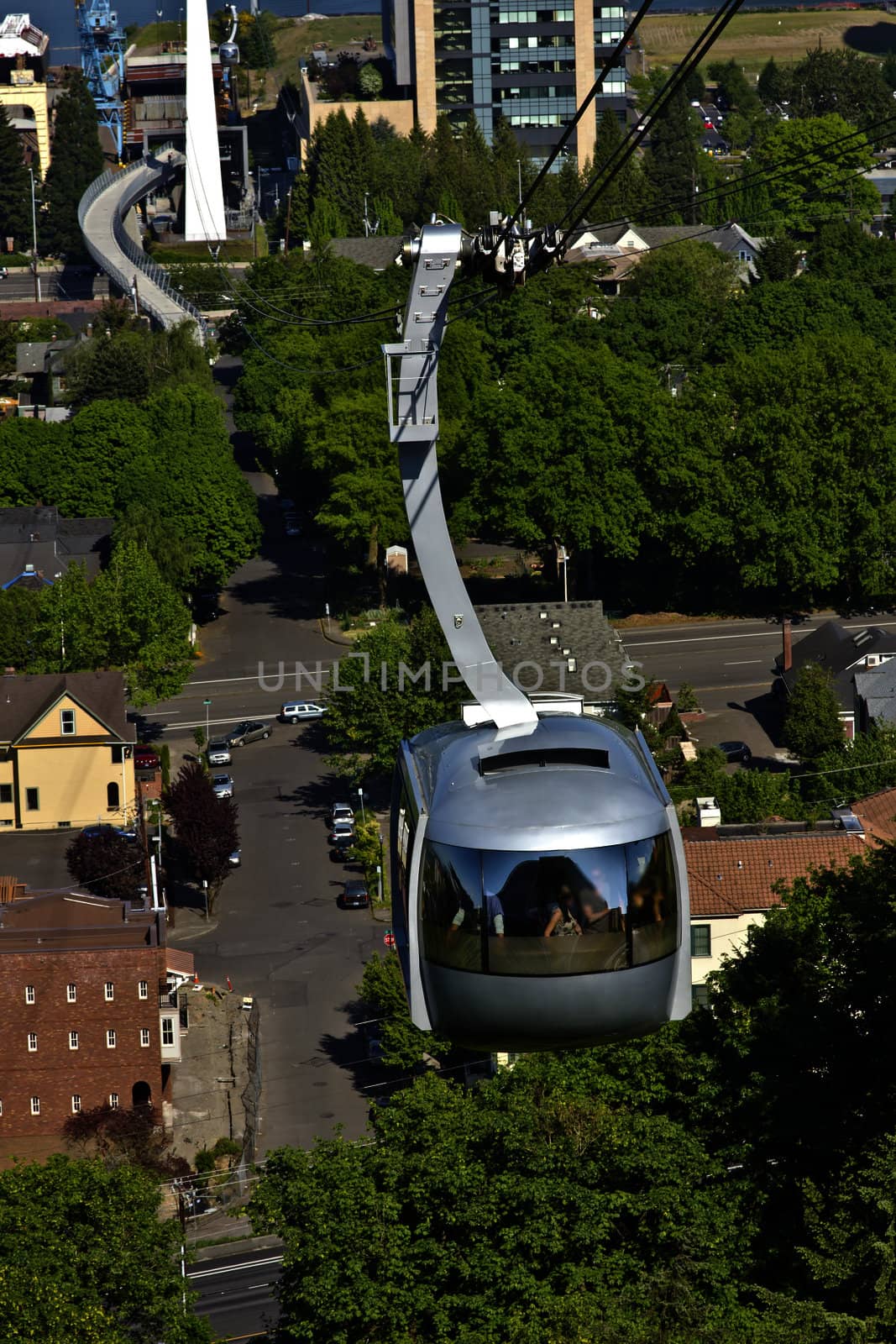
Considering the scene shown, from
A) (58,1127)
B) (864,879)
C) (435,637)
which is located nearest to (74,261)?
(435,637)

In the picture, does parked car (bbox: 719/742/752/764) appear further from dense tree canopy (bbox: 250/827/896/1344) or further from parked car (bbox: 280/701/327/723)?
dense tree canopy (bbox: 250/827/896/1344)

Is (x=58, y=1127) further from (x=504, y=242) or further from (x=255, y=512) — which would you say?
(x=255, y=512)

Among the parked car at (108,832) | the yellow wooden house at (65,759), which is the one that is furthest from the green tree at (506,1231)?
the yellow wooden house at (65,759)

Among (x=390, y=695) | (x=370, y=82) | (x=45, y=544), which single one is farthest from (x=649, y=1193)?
(x=370, y=82)

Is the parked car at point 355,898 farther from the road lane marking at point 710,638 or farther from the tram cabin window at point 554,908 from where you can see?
the tram cabin window at point 554,908

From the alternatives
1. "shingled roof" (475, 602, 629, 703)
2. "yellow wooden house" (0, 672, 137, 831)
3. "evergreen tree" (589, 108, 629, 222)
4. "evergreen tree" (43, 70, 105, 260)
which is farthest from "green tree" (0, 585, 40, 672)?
"evergreen tree" (43, 70, 105, 260)

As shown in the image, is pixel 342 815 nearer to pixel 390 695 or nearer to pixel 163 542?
pixel 390 695
